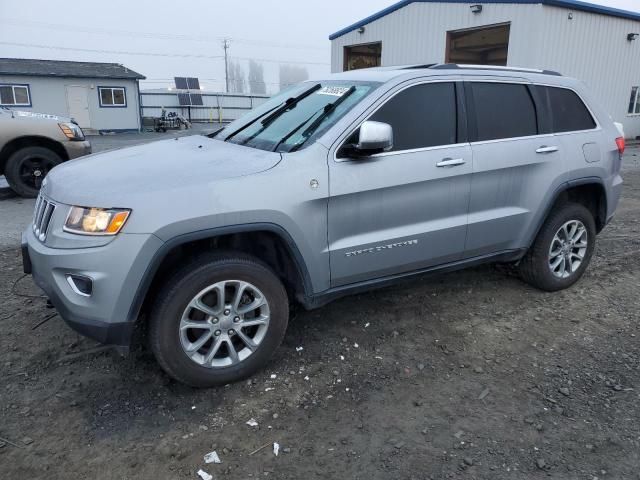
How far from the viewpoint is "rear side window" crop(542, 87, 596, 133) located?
13.8ft

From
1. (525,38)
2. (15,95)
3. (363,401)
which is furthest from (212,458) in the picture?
(15,95)

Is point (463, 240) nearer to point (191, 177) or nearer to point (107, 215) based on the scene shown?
point (191, 177)

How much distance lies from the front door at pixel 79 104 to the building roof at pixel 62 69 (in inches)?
29.4

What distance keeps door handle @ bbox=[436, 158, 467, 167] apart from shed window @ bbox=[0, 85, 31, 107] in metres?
25.6

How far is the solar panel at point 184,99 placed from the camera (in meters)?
34.5

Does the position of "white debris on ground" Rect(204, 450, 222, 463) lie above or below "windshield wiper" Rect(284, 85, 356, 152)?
below

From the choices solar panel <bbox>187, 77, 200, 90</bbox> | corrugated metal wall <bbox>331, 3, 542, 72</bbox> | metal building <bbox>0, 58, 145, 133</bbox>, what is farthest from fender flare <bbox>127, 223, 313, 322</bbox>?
solar panel <bbox>187, 77, 200, 90</bbox>

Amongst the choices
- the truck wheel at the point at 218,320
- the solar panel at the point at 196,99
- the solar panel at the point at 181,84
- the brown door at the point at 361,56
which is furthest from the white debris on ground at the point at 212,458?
the solar panel at the point at 181,84

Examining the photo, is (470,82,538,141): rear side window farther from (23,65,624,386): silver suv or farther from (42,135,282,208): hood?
(42,135,282,208): hood

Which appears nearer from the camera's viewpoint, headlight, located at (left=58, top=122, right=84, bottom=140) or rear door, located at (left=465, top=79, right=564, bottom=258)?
rear door, located at (left=465, top=79, right=564, bottom=258)

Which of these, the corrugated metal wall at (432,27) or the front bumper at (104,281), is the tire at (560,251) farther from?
the corrugated metal wall at (432,27)

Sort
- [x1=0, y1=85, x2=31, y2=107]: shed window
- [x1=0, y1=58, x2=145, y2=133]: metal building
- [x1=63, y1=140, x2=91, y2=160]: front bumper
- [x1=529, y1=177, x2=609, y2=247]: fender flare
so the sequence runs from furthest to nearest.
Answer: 1. [x1=0, y1=58, x2=145, y2=133]: metal building
2. [x1=0, y1=85, x2=31, y2=107]: shed window
3. [x1=63, y1=140, x2=91, y2=160]: front bumper
4. [x1=529, y1=177, x2=609, y2=247]: fender flare

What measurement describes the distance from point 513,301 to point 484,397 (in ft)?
5.04

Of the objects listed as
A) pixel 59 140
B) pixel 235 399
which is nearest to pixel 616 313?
pixel 235 399
